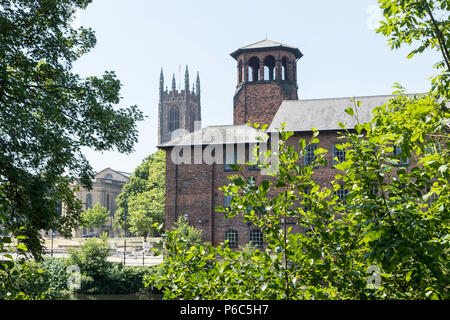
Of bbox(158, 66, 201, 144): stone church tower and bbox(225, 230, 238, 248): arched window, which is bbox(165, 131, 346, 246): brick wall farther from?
bbox(158, 66, 201, 144): stone church tower

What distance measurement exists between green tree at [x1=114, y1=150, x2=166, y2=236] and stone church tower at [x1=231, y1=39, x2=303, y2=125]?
59.6 ft

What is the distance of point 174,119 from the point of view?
104 meters

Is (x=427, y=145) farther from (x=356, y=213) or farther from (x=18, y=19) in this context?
(x=18, y=19)

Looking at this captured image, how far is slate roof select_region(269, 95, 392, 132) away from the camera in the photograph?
110 feet

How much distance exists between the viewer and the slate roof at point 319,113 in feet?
110

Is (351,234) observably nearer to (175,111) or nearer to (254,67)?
(254,67)

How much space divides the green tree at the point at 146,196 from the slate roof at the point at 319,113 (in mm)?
21451

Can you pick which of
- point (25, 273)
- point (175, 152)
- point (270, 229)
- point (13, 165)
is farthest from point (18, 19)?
point (175, 152)

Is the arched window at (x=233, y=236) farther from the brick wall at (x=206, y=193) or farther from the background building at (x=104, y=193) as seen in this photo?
the background building at (x=104, y=193)

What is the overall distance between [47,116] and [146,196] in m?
46.8

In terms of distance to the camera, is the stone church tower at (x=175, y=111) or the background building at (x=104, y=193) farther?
the stone church tower at (x=175, y=111)

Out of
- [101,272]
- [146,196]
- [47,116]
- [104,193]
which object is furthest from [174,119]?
[47,116]

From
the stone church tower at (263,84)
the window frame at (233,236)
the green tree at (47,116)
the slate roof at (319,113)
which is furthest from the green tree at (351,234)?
the stone church tower at (263,84)
